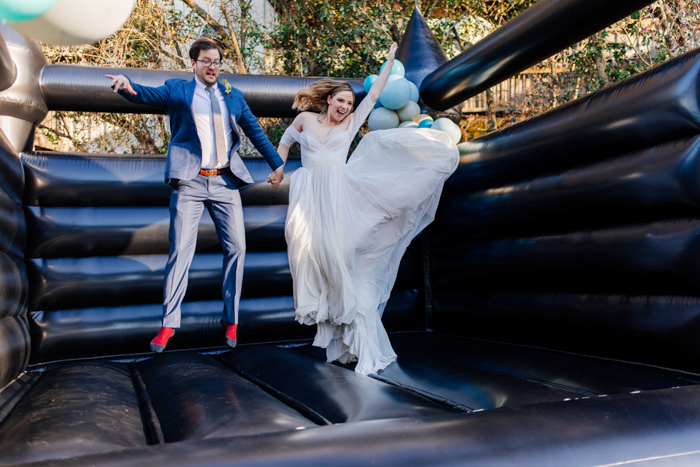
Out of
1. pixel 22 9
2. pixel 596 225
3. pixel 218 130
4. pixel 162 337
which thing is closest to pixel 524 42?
pixel 596 225

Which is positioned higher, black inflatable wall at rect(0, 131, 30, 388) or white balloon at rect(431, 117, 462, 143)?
white balloon at rect(431, 117, 462, 143)

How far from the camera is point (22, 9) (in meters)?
1.19

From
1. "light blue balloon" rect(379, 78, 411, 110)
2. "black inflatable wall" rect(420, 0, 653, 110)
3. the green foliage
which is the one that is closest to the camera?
"black inflatable wall" rect(420, 0, 653, 110)

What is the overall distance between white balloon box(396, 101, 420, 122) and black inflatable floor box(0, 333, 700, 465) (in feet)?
4.57

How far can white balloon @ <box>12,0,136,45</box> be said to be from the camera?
4.32 ft

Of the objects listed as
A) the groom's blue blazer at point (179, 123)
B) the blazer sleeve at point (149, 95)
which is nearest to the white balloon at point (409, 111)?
the groom's blue blazer at point (179, 123)

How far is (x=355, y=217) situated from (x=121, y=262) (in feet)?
3.75

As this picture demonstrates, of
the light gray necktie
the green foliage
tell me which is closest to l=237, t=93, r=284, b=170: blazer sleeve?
the light gray necktie

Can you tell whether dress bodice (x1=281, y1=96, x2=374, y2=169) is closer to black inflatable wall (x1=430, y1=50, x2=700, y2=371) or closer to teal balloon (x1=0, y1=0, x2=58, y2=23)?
black inflatable wall (x1=430, y1=50, x2=700, y2=371)

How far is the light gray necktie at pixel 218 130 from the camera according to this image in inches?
85.8

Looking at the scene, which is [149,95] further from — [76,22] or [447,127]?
[447,127]

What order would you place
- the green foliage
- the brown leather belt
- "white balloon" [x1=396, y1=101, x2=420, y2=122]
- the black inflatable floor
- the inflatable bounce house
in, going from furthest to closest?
the green foliage
"white balloon" [x1=396, y1=101, x2=420, y2=122]
the brown leather belt
the black inflatable floor
the inflatable bounce house

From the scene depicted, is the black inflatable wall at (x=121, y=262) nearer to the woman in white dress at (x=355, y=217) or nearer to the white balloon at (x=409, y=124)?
the woman in white dress at (x=355, y=217)

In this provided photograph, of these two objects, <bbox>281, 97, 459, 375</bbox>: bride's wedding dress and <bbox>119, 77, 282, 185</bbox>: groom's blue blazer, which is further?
<bbox>119, 77, 282, 185</bbox>: groom's blue blazer
